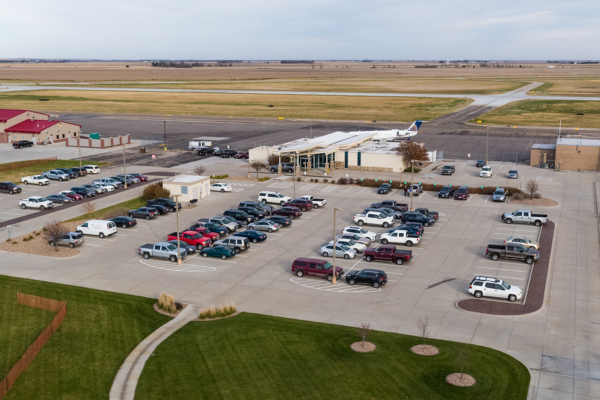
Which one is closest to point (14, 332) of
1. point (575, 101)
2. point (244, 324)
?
point (244, 324)

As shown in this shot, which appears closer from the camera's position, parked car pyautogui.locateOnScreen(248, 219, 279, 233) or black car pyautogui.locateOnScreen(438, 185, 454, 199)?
parked car pyautogui.locateOnScreen(248, 219, 279, 233)

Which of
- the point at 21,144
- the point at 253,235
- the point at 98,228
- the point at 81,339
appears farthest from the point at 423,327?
the point at 21,144

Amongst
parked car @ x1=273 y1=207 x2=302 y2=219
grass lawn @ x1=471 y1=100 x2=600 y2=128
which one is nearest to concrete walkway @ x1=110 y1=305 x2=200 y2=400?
parked car @ x1=273 y1=207 x2=302 y2=219

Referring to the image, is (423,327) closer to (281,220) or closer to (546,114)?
(281,220)

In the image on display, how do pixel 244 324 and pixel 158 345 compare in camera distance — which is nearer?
pixel 158 345

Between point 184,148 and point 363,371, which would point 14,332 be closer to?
point 363,371

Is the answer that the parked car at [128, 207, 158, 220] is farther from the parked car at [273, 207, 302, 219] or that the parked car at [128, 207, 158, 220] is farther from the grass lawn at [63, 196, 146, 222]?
the parked car at [273, 207, 302, 219]
